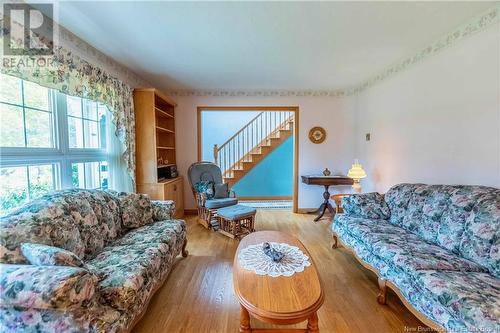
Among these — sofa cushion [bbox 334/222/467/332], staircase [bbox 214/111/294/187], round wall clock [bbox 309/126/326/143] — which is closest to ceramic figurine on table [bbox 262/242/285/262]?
sofa cushion [bbox 334/222/467/332]

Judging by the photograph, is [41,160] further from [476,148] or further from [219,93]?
[476,148]

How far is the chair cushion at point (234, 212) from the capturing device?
3.26 m

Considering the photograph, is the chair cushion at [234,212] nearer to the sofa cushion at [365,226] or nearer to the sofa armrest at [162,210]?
the sofa armrest at [162,210]

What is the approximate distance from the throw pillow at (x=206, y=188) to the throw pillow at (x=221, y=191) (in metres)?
0.07

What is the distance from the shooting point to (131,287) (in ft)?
4.65

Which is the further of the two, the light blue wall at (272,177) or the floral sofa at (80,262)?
the light blue wall at (272,177)

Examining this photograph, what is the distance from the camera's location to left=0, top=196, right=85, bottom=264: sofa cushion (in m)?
A: 1.33

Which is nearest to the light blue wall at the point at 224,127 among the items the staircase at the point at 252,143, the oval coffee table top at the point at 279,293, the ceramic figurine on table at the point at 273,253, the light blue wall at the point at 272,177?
the staircase at the point at 252,143

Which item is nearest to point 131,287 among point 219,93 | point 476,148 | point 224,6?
point 224,6

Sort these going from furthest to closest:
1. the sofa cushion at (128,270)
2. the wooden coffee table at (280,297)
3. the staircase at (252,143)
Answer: the staircase at (252,143) < the sofa cushion at (128,270) < the wooden coffee table at (280,297)

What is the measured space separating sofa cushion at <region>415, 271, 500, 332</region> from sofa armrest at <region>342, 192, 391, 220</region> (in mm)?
1176

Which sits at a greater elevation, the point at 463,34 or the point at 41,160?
the point at 463,34

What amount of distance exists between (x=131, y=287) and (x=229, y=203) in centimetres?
231

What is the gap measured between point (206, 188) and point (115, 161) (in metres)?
1.38
